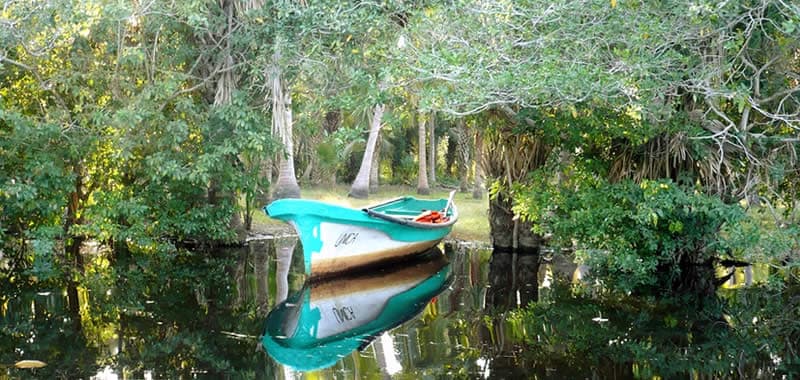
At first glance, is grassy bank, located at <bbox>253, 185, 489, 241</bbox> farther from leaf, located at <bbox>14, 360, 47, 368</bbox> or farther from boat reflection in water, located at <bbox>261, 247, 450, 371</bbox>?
leaf, located at <bbox>14, 360, 47, 368</bbox>

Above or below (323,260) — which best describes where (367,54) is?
above

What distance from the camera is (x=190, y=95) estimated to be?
1324 centimetres

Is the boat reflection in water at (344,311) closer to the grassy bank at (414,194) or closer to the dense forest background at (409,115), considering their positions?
the dense forest background at (409,115)

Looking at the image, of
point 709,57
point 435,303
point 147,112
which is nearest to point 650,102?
point 709,57

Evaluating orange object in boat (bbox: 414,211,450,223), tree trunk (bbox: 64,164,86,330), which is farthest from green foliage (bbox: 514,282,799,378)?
tree trunk (bbox: 64,164,86,330)

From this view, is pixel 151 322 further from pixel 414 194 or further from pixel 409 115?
pixel 414 194

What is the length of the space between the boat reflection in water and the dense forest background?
2.07 m

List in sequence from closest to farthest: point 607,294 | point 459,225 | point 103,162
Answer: point 607,294 → point 103,162 → point 459,225

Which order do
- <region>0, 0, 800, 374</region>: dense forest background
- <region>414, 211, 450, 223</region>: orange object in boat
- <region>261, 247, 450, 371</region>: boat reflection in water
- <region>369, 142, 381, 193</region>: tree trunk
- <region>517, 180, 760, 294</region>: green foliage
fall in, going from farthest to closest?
<region>369, 142, 381, 193</region>: tree trunk < <region>414, 211, 450, 223</region>: orange object in boat < <region>517, 180, 760, 294</region>: green foliage < <region>0, 0, 800, 374</region>: dense forest background < <region>261, 247, 450, 371</region>: boat reflection in water

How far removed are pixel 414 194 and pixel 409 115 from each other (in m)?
11.8

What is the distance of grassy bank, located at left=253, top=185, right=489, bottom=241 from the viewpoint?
16.5m

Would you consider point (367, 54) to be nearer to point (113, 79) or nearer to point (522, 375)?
point (113, 79)

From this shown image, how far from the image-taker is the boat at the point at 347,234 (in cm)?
1094

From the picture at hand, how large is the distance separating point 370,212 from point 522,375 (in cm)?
495
